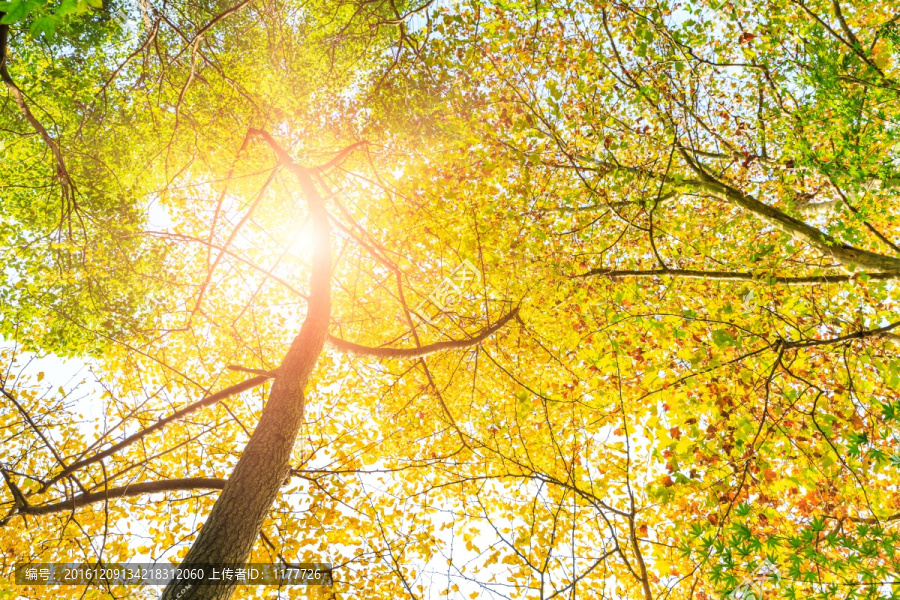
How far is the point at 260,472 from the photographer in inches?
131

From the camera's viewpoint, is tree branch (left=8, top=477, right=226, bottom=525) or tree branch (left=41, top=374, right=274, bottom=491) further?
tree branch (left=8, top=477, right=226, bottom=525)

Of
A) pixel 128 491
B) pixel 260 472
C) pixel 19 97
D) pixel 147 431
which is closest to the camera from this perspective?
pixel 19 97

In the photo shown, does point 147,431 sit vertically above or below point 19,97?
below

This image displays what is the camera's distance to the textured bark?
109 inches

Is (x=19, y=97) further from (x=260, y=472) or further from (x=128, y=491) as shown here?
(x=128, y=491)

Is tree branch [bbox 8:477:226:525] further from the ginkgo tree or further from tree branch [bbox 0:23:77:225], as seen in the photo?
tree branch [bbox 0:23:77:225]

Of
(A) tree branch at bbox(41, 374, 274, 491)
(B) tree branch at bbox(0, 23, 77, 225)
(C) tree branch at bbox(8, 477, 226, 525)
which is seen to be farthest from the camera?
(C) tree branch at bbox(8, 477, 226, 525)

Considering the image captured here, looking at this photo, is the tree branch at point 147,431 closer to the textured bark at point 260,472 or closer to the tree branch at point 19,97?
the textured bark at point 260,472

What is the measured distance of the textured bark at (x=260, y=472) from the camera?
278cm

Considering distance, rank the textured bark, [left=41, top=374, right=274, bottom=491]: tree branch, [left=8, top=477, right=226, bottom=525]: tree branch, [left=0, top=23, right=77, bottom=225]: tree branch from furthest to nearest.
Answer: [left=8, top=477, right=226, bottom=525]: tree branch
[left=41, top=374, right=274, bottom=491]: tree branch
the textured bark
[left=0, top=23, right=77, bottom=225]: tree branch

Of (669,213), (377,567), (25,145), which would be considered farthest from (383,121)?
(25,145)

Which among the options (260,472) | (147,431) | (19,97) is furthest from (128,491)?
(19,97)

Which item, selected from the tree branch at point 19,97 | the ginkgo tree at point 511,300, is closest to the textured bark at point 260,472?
the ginkgo tree at point 511,300

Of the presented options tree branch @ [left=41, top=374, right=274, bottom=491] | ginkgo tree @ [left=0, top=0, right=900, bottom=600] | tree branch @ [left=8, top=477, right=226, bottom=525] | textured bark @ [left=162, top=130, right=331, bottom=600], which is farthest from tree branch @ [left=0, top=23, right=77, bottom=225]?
tree branch @ [left=8, top=477, right=226, bottom=525]
